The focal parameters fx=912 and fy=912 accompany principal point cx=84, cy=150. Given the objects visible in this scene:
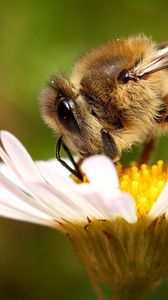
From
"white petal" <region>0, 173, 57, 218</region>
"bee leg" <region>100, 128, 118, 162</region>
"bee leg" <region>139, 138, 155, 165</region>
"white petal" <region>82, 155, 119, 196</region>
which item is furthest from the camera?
"bee leg" <region>139, 138, 155, 165</region>

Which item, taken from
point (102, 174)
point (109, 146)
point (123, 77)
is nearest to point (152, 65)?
point (123, 77)

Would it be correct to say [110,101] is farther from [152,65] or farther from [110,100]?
[152,65]

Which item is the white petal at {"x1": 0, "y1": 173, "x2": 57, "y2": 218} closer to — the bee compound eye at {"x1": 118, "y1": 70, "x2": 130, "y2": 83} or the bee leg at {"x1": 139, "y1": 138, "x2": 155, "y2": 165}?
the bee compound eye at {"x1": 118, "y1": 70, "x2": 130, "y2": 83}

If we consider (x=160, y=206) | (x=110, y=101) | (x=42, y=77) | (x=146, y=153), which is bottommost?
(x=160, y=206)

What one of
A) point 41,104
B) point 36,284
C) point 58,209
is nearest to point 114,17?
point 36,284

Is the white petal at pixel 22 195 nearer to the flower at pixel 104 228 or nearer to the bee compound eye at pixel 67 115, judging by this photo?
the flower at pixel 104 228

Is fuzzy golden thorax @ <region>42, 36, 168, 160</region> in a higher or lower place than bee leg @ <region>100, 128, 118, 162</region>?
higher

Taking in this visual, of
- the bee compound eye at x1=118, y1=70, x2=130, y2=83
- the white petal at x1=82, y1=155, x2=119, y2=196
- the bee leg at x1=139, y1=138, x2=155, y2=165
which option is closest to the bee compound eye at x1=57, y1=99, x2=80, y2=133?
the bee compound eye at x1=118, y1=70, x2=130, y2=83

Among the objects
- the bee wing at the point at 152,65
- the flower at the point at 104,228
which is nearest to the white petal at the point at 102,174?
the flower at the point at 104,228
